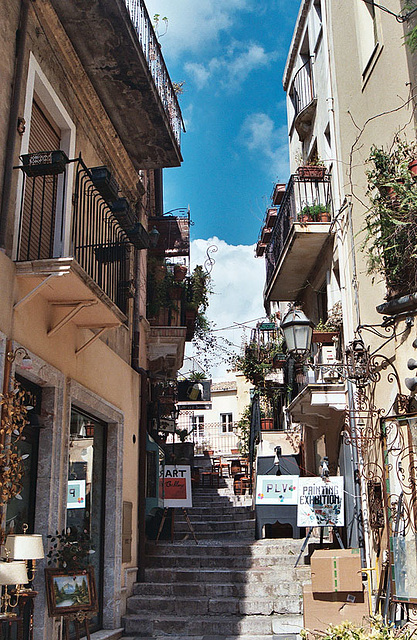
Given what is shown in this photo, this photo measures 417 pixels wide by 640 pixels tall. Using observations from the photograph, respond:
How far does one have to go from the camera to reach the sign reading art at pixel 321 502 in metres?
10.6

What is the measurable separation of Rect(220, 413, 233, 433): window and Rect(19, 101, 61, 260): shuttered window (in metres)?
35.9

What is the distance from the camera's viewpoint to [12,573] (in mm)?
5246

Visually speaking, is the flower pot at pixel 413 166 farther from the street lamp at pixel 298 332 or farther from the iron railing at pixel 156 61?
the iron railing at pixel 156 61

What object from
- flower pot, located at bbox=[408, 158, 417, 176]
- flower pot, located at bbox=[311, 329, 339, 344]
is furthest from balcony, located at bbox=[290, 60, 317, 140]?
flower pot, located at bbox=[408, 158, 417, 176]

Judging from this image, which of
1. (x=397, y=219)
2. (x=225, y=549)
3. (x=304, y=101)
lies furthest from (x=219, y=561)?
(x=304, y=101)

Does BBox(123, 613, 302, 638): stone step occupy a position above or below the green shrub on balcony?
below

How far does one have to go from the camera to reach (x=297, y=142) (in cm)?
1652

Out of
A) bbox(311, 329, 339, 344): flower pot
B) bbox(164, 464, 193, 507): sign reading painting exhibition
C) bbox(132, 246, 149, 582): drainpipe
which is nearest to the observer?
bbox(132, 246, 149, 582): drainpipe

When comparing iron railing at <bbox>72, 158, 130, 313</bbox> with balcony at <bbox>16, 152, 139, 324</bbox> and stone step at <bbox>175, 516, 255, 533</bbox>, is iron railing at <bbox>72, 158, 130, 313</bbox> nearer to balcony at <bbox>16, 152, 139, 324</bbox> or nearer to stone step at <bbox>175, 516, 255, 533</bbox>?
balcony at <bbox>16, 152, 139, 324</bbox>

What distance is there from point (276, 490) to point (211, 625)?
3.72 meters

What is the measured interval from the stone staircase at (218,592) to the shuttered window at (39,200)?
545cm

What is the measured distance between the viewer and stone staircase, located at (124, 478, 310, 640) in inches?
360

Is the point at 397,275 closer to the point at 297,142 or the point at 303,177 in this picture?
the point at 303,177

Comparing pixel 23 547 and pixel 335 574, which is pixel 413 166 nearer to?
pixel 335 574
